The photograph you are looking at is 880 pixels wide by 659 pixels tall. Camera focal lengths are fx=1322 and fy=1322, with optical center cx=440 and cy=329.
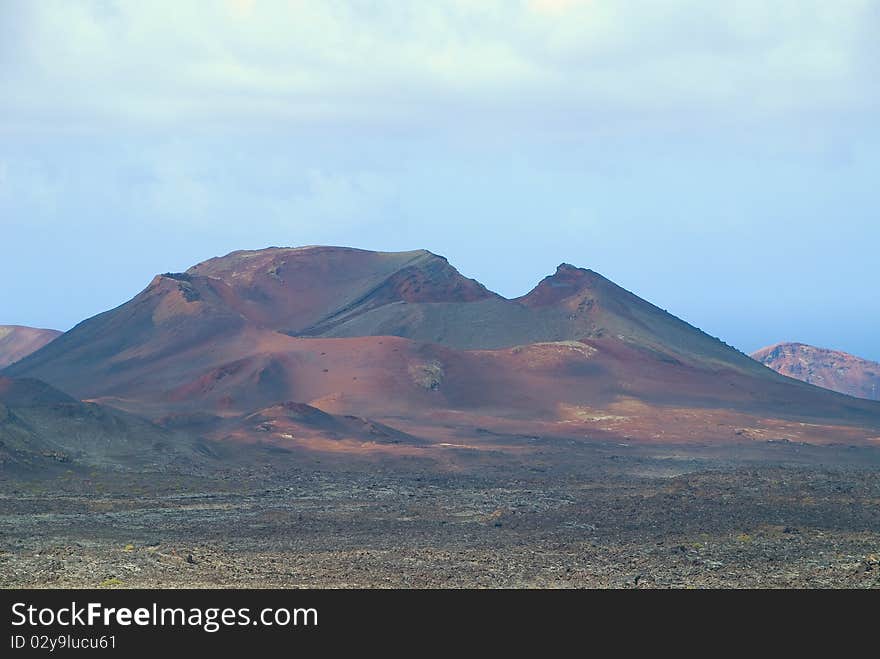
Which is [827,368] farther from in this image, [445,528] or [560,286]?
[445,528]

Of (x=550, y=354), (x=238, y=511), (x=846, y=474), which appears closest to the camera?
(x=238, y=511)

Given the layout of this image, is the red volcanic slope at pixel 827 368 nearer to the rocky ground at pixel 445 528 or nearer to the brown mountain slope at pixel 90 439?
the rocky ground at pixel 445 528

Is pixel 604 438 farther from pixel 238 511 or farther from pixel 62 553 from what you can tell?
pixel 62 553

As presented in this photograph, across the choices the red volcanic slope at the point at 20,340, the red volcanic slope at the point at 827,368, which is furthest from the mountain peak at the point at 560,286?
the red volcanic slope at the point at 20,340

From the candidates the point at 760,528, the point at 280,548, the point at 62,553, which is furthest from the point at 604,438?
the point at 62,553

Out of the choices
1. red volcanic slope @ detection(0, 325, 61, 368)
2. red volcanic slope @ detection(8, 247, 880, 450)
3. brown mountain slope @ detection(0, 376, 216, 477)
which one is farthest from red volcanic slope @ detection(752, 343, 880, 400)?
brown mountain slope @ detection(0, 376, 216, 477)

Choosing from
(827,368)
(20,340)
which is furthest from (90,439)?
(827,368)

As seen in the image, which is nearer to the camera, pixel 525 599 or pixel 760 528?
pixel 525 599
